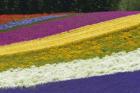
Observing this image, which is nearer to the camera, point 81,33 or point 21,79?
point 21,79

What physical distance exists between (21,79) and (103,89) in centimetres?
599

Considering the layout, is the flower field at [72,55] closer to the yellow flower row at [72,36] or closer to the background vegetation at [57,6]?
the yellow flower row at [72,36]

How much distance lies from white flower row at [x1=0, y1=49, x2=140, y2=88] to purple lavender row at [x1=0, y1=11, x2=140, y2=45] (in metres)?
6.59

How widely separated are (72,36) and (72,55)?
3277 millimetres

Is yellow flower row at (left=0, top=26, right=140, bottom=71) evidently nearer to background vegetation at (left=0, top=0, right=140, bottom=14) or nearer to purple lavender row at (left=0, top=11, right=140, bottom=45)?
purple lavender row at (left=0, top=11, right=140, bottom=45)

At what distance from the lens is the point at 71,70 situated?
60.7ft

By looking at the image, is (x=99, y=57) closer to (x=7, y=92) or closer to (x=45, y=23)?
(x=7, y=92)

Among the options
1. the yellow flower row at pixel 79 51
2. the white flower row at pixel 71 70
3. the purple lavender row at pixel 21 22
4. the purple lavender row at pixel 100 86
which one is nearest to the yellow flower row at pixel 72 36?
the yellow flower row at pixel 79 51

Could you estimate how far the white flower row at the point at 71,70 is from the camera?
16.8m

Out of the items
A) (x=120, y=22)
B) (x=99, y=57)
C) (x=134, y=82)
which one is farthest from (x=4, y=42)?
(x=134, y=82)

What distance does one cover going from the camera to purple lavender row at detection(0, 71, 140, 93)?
1211 cm

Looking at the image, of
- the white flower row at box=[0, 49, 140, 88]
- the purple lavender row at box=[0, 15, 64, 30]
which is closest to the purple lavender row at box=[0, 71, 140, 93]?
the white flower row at box=[0, 49, 140, 88]

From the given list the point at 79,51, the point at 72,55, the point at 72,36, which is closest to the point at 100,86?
the point at 72,55

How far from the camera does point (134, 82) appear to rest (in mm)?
12641
